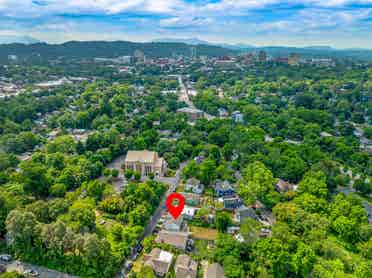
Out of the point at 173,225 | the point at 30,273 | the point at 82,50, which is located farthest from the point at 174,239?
the point at 82,50

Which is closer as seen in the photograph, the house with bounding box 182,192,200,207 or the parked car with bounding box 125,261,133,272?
the parked car with bounding box 125,261,133,272

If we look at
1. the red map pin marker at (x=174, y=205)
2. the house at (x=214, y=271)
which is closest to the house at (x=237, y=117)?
the red map pin marker at (x=174, y=205)

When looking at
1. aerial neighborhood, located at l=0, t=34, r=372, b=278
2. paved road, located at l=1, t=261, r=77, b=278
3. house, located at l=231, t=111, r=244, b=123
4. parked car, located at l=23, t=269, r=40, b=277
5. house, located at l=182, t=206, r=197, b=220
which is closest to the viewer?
parked car, located at l=23, t=269, r=40, b=277

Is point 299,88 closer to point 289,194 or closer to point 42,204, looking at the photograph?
point 289,194

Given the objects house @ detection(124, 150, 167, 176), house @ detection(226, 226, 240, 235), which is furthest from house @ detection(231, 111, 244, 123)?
house @ detection(226, 226, 240, 235)

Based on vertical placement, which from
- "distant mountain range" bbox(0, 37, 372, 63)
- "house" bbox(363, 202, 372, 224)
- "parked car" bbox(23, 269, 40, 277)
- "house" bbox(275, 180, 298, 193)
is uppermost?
"distant mountain range" bbox(0, 37, 372, 63)

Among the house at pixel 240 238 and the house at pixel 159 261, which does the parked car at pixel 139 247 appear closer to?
the house at pixel 159 261

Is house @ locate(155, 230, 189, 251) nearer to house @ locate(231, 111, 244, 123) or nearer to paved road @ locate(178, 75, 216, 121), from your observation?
house @ locate(231, 111, 244, 123)
